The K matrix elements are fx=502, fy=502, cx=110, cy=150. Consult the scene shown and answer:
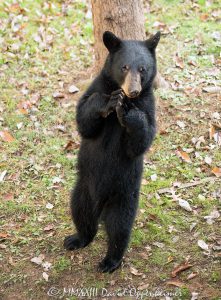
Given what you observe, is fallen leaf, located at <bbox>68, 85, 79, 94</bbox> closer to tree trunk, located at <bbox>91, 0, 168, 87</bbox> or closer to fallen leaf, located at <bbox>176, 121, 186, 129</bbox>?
tree trunk, located at <bbox>91, 0, 168, 87</bbox>

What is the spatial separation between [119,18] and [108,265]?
10.5 ft

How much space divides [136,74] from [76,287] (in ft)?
6.76

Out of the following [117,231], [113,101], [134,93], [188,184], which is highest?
A: [134,93]

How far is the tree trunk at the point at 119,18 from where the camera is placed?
635 centimetres

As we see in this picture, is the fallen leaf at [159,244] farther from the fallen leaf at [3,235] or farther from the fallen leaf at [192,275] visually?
the fallen leaf at [3,235]

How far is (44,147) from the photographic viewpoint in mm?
6484

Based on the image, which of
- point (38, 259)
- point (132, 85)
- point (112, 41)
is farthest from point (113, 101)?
point (38, 259)

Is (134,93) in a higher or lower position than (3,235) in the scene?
higher

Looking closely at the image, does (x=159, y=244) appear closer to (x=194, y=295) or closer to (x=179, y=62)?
(x=194, y=295)

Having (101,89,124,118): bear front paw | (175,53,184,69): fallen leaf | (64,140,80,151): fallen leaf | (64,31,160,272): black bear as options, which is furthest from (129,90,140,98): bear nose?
(175,53,184,69): fallen leaf

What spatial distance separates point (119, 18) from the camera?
6395 millimetres

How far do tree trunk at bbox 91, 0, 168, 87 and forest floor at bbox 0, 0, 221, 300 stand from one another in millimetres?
1035

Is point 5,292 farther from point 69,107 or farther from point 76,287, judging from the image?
point 69,107

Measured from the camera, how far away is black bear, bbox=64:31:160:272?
4113 millimetres
